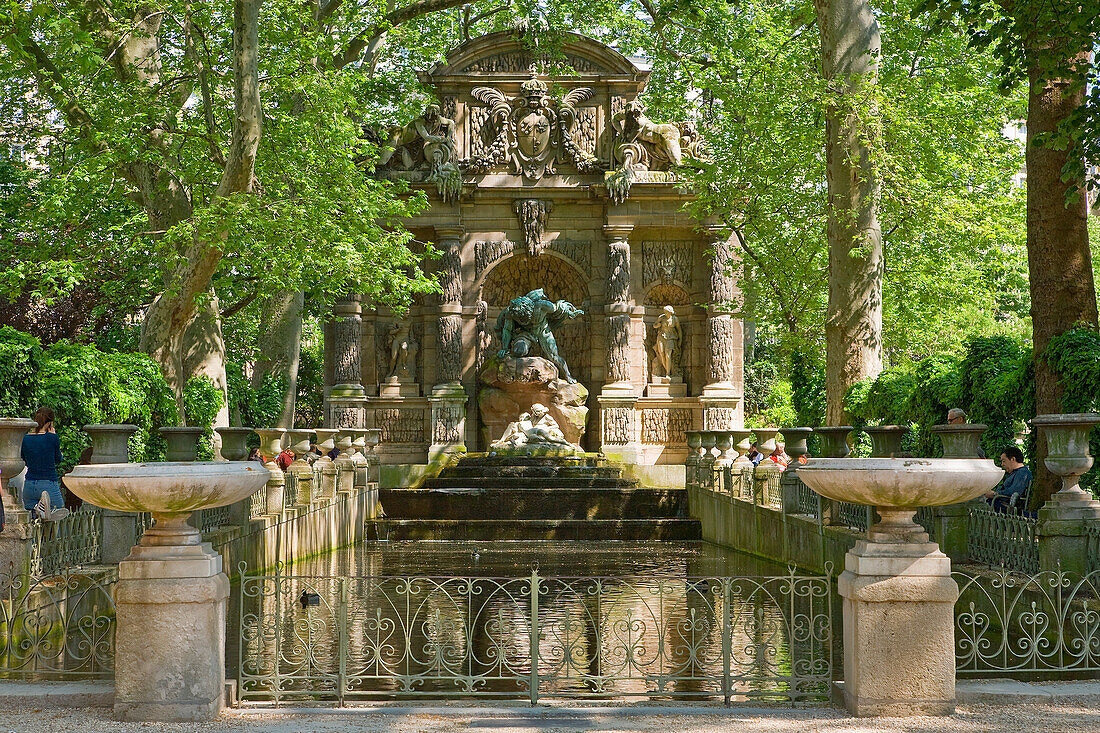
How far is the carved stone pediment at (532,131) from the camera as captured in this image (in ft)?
92.2

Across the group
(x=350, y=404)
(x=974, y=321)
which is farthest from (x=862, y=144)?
(x=974, y=321)

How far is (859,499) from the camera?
278 inches

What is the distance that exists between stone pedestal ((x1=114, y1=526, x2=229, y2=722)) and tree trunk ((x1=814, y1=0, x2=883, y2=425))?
13.0 metres

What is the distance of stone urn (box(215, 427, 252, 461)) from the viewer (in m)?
14.2

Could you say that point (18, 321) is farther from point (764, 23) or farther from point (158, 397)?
point (764, 23)

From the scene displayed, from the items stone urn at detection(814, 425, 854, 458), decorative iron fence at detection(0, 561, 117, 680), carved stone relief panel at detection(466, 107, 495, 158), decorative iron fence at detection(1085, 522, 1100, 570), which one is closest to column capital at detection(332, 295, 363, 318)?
carved stone relief panel at detection(466, 107, 495, 158)

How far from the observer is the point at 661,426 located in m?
27.8

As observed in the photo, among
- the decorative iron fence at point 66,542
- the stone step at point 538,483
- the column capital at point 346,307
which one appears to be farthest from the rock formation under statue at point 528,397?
the decorative iron fence at point 66,542

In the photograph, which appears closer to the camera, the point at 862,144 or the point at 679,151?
the point at 862,144

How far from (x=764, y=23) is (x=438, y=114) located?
25.8 ft

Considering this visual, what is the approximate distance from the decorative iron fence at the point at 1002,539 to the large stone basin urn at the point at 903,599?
3318 millimetres

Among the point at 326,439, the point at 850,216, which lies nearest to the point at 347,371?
the point at 326,439

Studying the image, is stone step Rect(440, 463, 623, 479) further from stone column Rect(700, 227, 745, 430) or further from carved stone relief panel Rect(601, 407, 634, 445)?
stone column Rect(700, 227, 745, 430)

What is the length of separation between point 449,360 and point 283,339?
4237 millimetres
